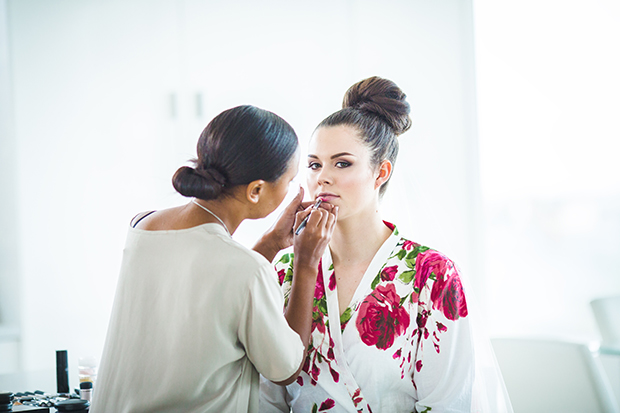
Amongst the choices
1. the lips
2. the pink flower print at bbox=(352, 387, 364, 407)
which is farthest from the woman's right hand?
the pink flower print at bbox=(352, 387, 364, 407)

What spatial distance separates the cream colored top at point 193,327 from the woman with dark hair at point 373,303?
1.06ft

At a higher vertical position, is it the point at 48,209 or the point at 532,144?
the point at 532,144

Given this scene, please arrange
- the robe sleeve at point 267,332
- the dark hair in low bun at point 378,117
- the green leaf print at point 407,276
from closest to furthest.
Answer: the robe sleeve at point 267,332 → the green leaf print at point 407,276 → the dark hair in low bun at point 378,117

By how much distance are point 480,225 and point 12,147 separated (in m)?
2.16

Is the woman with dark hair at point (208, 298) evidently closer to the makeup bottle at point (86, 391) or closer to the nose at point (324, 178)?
the nose at point (324, 178)

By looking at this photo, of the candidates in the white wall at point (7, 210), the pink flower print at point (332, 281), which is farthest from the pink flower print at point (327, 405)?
the white wall at point (7, 210)

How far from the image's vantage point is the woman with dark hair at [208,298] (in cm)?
94

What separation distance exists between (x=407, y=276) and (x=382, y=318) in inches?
4.7

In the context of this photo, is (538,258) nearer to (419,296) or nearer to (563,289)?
(563,289)

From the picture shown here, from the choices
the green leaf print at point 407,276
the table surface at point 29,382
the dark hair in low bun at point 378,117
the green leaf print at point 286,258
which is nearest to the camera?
the green leaf print at point 407,276

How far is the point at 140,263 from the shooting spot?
3.26ft

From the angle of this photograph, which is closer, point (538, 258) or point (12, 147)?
point (12, 147)

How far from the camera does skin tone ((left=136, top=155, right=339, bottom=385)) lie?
3.33 ft

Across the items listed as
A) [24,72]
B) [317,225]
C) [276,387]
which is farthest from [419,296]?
[24,72]
